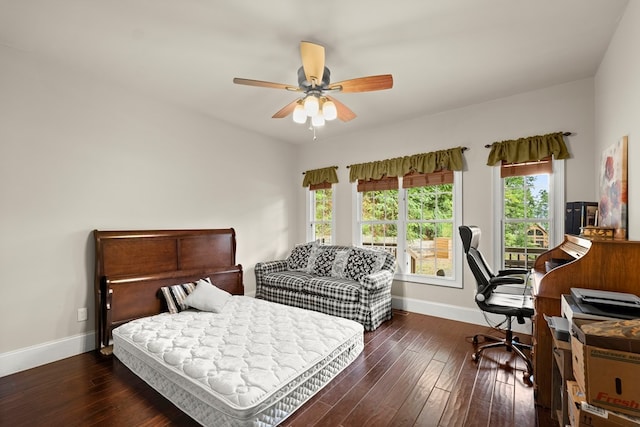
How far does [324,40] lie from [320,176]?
2807 millimetres

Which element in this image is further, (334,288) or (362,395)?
(334,288)

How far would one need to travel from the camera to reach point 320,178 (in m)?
4.96

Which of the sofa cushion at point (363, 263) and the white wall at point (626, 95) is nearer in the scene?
the white wall at point (626, 95)

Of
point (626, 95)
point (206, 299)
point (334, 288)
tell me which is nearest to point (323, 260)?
point (334, 288)

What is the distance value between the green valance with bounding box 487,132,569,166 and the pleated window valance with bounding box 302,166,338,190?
2307 mm

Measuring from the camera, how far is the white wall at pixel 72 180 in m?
2.45

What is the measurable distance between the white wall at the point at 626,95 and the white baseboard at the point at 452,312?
180 cm

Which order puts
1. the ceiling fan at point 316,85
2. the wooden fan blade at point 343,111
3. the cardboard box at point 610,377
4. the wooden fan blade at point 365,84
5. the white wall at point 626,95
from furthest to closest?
1. the wooden fan blade at point 343,111
2. the wooden fan blade at point 365,84
3. the ceiling fan at point 316,85
4. the white wall at point 626,95
5. the cardboard box at point 610,377

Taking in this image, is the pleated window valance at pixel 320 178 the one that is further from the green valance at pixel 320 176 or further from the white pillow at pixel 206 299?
the white pillow at pixel 206 299

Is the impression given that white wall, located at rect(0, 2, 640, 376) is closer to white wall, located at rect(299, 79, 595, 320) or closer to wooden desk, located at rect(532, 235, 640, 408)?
white wall, located at rect(299, 79, 595, 320)

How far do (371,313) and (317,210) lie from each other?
7.74 ft

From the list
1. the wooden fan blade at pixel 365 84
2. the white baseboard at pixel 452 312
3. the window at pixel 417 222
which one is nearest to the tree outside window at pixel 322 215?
the window at pixel 417 222

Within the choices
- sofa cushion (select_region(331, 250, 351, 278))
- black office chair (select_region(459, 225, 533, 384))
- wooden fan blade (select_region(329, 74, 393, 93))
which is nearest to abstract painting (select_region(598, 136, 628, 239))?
black office chair (select_region(459, 225, 533, 384))

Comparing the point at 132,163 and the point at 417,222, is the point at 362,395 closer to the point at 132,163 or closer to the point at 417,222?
the point at 417,222
